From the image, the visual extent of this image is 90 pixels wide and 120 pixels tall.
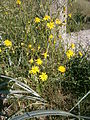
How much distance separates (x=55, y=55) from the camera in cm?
208

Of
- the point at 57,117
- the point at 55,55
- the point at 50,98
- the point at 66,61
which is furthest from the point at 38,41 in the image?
the point at 57,117

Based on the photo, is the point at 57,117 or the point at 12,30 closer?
the point at 57,117

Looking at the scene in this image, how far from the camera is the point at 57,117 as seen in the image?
5.46 ft

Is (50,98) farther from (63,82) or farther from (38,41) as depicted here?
(38,41)

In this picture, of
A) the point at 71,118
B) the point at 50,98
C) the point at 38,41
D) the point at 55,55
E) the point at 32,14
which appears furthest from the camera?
the point at 32,14

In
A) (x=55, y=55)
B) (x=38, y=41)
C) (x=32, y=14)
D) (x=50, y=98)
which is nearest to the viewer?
(x=50, y=98)

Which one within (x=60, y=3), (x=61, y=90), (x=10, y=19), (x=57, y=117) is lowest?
(x=57, y=117)

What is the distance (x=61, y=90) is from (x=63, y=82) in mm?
91

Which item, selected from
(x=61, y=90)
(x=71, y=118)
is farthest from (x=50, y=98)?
(x=71, y=118)

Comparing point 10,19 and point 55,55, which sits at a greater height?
point 10,19

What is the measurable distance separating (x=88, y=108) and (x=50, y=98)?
1.25ft

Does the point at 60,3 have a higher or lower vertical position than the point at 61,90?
higher

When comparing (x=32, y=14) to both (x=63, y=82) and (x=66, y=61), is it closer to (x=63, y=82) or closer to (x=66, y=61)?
(x=66, y=61)

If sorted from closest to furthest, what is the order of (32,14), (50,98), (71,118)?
(71,118)
(50,98)
(32,14)
